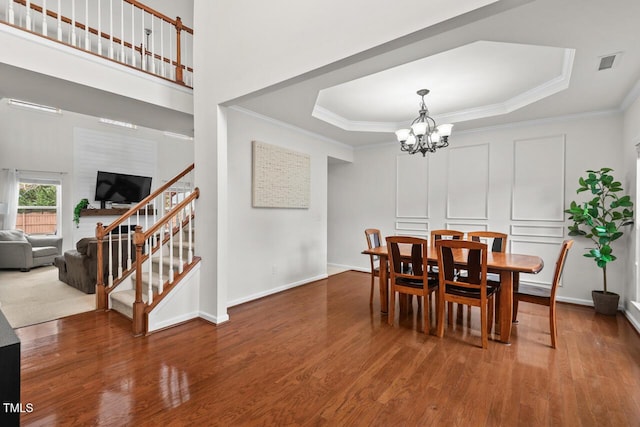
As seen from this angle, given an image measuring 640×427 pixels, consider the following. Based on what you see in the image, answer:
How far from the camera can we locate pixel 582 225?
13.3ft

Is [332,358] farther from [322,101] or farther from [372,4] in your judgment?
[322,101]

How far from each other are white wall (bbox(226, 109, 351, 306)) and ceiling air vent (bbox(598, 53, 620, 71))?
3653 millimetres

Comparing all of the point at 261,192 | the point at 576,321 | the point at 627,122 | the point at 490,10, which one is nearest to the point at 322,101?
the point at 261,192

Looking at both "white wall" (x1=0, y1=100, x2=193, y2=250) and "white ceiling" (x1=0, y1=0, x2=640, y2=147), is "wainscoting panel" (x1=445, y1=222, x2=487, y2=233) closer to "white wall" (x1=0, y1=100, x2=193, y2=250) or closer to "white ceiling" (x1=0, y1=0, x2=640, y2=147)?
"white ceiling" (x1=0, y1=0, x2=640, y2=147)

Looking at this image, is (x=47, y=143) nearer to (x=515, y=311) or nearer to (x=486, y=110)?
(x=486, y=110)

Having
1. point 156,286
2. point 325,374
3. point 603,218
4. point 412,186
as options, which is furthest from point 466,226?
point 156,286

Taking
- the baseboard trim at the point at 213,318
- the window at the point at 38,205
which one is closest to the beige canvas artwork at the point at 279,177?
the baseboard trim at the point at 213,318

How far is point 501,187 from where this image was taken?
4648mm

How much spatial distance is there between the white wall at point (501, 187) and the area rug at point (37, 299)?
4.56 meters

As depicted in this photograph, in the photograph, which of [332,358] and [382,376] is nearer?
[382,376]

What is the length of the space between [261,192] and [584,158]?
4.54 metres

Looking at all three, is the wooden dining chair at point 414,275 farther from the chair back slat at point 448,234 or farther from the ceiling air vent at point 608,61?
the ceiling air vent at point 608,61

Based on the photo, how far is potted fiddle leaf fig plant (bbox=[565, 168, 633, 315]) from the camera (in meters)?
3.48

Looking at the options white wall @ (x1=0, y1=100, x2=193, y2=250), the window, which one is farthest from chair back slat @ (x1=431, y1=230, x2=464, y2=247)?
the window
